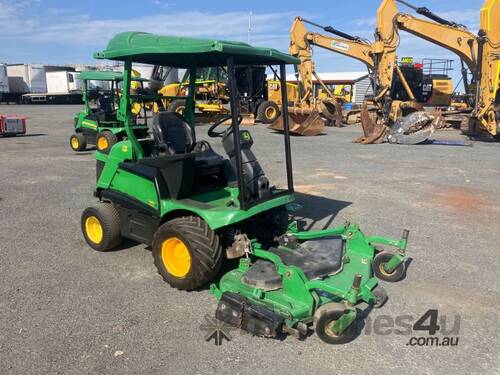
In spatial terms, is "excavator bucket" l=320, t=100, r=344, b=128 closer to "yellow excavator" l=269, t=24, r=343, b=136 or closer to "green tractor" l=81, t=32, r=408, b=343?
"yellow excavator" l=269, t=24, r=343, b=136

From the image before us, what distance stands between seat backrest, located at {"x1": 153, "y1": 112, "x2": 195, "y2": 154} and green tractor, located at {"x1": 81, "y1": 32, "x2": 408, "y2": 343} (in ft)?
0.04

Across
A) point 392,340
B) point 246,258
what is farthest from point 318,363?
point 246,258

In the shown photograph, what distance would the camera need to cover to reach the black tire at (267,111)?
19797 millimetres

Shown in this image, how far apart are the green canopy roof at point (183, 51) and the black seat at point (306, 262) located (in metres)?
1.73

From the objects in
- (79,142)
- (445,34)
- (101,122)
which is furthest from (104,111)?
(445,34)

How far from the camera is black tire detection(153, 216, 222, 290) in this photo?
3521mm

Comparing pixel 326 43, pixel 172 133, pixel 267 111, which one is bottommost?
pixel 172 133

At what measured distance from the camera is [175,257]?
3.79m

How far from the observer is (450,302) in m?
3.63

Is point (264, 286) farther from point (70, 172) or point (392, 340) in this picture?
point (70, 172)

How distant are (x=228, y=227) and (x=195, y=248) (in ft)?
1.32

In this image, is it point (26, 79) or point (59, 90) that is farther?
point (26, 79)

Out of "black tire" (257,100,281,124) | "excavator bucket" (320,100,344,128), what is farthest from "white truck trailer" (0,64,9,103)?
"excavator bucket" (320,100,344,128)

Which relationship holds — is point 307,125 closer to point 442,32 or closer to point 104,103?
point 442,32
